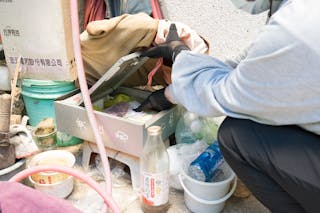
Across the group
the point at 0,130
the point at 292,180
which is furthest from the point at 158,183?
the point at 0,130

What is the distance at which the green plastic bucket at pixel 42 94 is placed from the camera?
4.76ft

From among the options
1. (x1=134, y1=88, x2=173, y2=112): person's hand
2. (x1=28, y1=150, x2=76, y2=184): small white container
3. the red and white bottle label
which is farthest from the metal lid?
the red and white bottle label

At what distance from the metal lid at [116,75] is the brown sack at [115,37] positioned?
0.18 feet

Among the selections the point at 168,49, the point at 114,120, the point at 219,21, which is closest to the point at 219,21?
the point at 219,21

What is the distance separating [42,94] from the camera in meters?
1.46

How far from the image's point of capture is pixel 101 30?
1.15 metres

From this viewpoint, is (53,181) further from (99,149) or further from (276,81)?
(276,81)

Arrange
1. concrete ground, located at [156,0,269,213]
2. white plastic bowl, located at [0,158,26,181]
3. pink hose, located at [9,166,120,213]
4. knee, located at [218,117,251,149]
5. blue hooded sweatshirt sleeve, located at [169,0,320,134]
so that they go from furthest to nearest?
1. concrete ground, located at [156,0,269,213]
2. white plastic bowl, located at [0,158,26,181]
3. pink hose, located at [9,166,120,213]
4. knee, located at [218,117,251,149]
5. blue hooded sweatshirt sleeve, located at [169,0,320,134]

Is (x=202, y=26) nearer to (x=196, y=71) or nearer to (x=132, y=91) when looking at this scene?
(x=132, y=91)

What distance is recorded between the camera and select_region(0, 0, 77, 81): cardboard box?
4.52ft

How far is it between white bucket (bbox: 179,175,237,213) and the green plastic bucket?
68cm

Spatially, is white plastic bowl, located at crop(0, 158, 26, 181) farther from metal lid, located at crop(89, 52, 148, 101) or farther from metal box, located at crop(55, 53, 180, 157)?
metal lid, located at crop(89, 52, 148, 101)

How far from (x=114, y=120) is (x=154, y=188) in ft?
0.84

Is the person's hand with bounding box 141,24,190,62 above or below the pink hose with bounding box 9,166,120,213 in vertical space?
above
